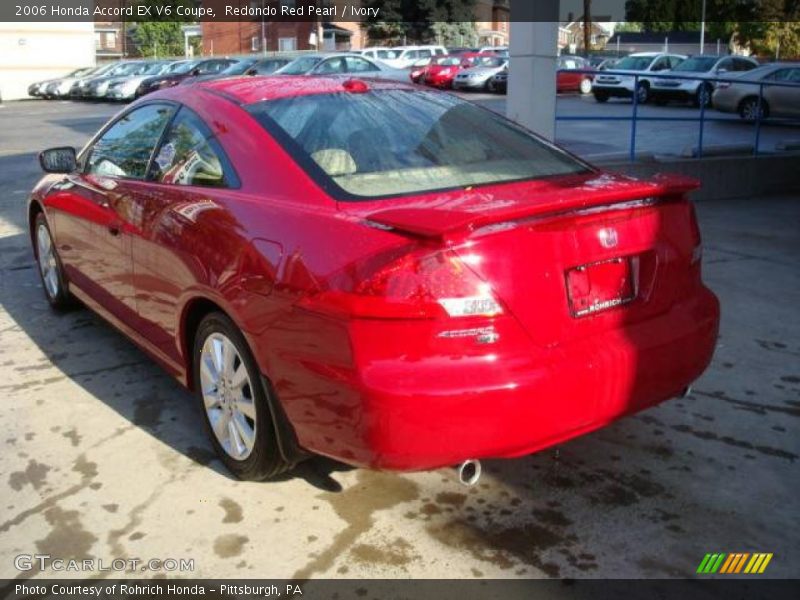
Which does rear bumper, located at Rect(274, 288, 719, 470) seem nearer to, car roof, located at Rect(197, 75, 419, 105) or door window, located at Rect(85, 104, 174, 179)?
car roof, located at Rect(197, 75, 419, 105)

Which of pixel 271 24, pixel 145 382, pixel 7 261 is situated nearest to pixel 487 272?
pixel 145 382

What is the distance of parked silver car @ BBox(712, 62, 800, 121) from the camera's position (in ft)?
68.1

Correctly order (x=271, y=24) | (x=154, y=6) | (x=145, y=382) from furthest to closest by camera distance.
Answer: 1. (x=154, y=6)
2. (x=271, y=24)
3. (x=145, y=382)

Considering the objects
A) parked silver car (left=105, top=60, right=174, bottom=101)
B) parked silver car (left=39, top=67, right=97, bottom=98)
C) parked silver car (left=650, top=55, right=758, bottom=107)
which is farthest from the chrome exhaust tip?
parked silver car (left=39, top=67, right=97, bottom=98)

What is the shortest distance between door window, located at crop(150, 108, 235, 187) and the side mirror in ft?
4.37

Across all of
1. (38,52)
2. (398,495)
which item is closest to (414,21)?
(38,52)

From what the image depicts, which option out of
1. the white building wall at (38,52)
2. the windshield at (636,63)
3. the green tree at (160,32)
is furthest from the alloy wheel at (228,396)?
the green tree at (160,32)

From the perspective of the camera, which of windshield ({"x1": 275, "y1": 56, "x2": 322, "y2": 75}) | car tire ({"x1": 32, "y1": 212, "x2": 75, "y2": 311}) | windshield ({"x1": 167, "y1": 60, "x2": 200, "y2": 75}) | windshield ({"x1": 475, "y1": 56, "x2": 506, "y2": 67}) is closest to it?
car tire ({"x1": 32, "y1": 212, "x2": 75, "y2": 311})

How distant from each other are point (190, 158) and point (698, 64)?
1062 inches

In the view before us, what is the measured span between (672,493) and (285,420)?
5.17 ft

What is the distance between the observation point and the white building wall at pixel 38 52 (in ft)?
132

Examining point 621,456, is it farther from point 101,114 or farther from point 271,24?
point 271,24

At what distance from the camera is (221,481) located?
3.49 meters

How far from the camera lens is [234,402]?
338 cm
